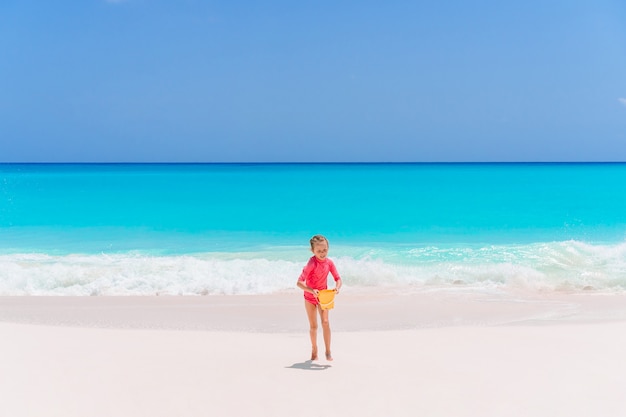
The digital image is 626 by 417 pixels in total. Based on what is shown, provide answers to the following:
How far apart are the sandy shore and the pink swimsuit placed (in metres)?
0.87

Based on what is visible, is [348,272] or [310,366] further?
[348,272]

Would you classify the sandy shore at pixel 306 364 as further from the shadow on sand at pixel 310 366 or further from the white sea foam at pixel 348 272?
the white sea foam at pixel 348 272

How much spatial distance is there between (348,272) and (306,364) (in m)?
7.95

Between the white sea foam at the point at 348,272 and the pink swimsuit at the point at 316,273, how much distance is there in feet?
22.5

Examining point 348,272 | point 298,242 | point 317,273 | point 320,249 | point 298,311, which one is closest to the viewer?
point 320,249

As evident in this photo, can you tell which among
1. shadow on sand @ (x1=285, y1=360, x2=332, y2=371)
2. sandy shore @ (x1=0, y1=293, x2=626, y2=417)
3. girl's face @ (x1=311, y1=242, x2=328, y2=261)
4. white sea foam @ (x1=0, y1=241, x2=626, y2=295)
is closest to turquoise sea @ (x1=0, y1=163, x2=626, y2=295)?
white sea foam @ (x1=0, y1=241, x2=626, y2=295)

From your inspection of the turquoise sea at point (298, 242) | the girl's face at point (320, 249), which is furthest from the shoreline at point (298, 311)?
the girl's face at point (320, 249)

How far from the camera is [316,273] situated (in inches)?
242

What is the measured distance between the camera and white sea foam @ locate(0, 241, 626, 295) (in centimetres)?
1309

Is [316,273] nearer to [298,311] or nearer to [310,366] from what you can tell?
[310,366]

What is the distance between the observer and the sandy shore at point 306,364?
5305 mm

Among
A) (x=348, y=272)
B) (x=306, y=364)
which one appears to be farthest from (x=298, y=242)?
(x=306, y=364)

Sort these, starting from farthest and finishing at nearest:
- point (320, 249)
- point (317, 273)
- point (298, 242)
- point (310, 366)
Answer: point (298, 242)
point (310, 366)
point (317, 273)
point (320, 249)

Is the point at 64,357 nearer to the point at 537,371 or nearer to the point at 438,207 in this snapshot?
the point at 537,371
